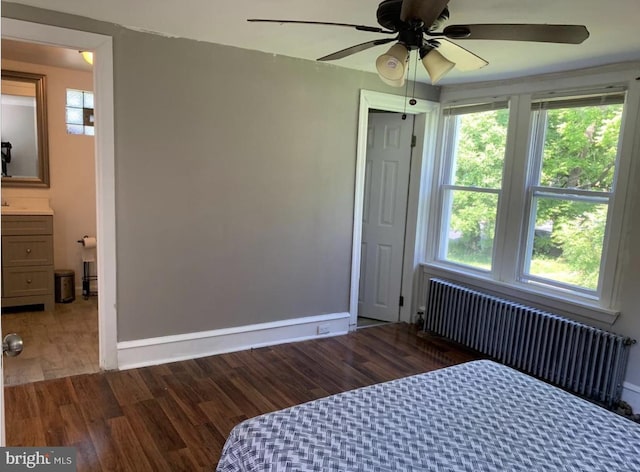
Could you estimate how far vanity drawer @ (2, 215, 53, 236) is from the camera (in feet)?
13.8

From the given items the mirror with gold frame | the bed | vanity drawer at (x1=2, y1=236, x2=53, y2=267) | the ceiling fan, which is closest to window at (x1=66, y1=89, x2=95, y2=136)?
the mirror with gold frame

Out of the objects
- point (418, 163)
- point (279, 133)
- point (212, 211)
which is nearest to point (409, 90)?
point (418, 163)

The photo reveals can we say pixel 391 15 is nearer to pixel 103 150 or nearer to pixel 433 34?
pixel 433 34

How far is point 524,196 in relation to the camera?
370 centimetres

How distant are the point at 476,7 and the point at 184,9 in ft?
5.09

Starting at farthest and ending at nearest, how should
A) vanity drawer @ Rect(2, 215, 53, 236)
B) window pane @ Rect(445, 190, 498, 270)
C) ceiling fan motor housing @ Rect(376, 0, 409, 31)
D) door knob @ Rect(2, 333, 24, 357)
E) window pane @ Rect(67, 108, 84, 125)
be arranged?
window pane @ Rect(67, 108, 84, 125) < vanity drawer @ Rect(2, 215, 53, 236) < window pane @ Rect(445, 190, 498, 270) < ceiling fan motor housing @ Rect(376, 0, 409, 31) < door knob @ Rect(2, 333, 24, 357)

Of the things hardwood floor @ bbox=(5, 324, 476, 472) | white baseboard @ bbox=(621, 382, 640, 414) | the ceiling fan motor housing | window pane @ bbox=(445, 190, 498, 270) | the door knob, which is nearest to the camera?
the door knob

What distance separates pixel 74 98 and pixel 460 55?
4186mm

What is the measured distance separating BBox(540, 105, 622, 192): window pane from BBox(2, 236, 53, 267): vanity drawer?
4.39m

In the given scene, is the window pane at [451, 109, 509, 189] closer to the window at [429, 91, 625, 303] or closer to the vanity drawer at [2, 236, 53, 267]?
the window at [429, 91, 625, 303]

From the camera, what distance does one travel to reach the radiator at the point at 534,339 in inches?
122

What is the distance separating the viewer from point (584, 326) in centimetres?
321

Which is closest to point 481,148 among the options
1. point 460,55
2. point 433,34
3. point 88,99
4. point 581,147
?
point 581,147

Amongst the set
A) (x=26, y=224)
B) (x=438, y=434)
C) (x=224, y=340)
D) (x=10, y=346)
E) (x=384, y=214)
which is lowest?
(x=224, y=340)
